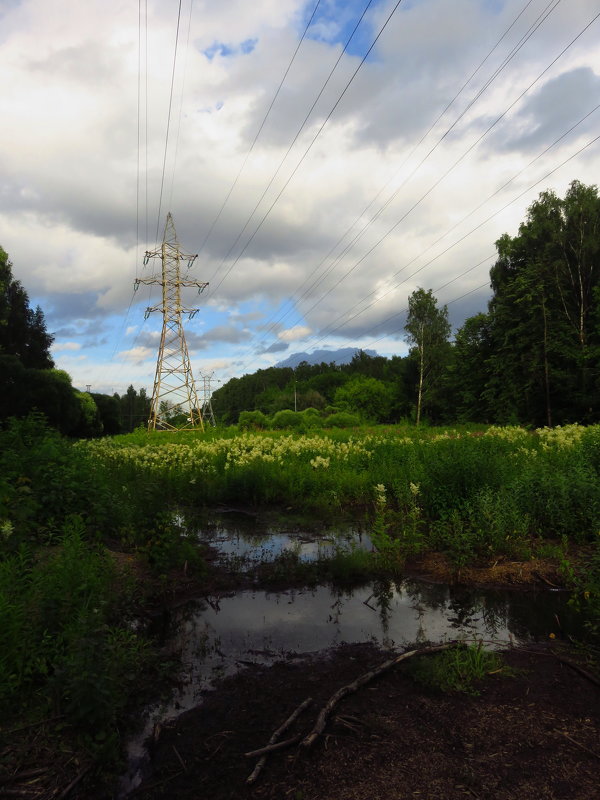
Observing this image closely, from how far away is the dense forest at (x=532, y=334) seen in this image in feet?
96.6

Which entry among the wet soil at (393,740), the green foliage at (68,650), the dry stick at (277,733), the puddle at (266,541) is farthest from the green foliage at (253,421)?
the dry stick at (277,733)

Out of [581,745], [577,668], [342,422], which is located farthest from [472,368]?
[581,745]

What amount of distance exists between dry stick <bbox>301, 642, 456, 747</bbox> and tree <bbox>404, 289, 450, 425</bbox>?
43.5m

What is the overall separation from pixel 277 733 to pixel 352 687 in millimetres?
707

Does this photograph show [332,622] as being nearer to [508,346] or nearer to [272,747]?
[272,747]

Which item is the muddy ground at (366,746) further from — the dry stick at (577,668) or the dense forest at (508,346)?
the dense forest at (508,346)

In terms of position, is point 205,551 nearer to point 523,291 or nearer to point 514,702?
point 514,702

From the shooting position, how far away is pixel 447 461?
802cm

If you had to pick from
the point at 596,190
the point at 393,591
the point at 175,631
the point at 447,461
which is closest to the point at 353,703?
the point at 175,631

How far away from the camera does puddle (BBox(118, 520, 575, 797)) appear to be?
13.5 feet

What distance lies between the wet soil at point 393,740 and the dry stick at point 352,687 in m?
0.05

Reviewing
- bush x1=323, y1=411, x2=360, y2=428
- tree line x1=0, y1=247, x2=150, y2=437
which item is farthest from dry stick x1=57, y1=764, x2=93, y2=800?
bush x1=323, y1=411, x2=360, y2=428

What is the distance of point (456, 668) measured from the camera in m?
3.62

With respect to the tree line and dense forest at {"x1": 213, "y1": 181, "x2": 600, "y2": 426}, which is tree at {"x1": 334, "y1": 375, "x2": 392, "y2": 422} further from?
the tree line
